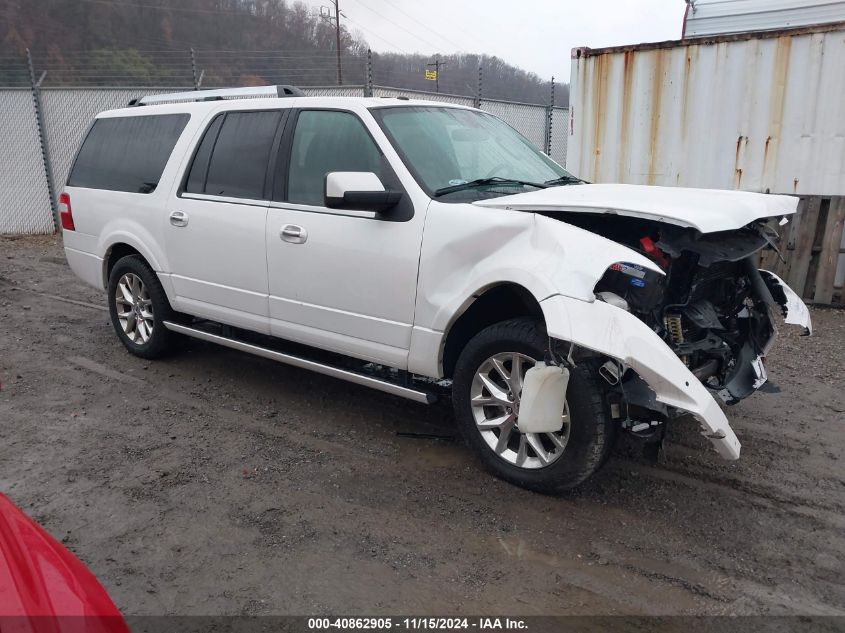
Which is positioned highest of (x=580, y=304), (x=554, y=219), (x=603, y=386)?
(x=554, y=219)

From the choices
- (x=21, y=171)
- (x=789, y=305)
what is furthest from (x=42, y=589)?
(x=21, y=171)

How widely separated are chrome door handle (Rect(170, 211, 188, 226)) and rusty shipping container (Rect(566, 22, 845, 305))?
548 centimetres

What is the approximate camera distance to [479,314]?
12.9ft

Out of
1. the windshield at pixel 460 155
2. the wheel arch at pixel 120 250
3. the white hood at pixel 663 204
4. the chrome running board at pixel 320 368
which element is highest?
the windshield at pixel 460 155

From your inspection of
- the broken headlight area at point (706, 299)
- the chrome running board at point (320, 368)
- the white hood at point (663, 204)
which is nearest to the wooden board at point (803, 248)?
the white hood at point (663, 204)

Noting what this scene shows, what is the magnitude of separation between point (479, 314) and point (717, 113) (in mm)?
5567

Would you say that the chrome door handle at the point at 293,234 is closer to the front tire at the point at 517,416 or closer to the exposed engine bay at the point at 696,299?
the front tire at the point at 517,416

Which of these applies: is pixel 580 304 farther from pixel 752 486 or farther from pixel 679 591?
pixel 752 486

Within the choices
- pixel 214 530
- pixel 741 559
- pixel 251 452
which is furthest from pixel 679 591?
pixel 251 452

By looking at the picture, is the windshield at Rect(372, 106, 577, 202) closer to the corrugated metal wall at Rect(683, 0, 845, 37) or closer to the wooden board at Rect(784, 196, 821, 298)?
the wooden board at Rect(784, 196, 821, 298)

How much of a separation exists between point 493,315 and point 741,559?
1709mm

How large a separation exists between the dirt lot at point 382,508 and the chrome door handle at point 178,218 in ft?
4.07

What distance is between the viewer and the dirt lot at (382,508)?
289cm

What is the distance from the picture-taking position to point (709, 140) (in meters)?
8.07
